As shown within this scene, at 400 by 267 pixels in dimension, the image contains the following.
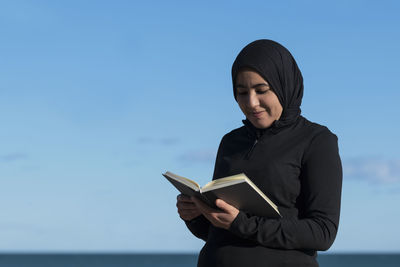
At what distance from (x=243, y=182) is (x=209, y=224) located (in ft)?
2.54

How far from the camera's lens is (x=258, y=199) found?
114 inches

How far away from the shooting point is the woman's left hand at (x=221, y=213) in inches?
117

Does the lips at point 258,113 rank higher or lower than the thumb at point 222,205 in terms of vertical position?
higher

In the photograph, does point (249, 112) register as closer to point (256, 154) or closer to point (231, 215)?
point (256, 154)

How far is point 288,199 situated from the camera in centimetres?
309

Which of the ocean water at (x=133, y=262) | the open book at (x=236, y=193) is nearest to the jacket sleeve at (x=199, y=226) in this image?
the open book at (x=236, y=193)

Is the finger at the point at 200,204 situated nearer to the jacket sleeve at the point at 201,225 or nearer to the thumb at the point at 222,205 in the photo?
the thumb at the point at 222,205

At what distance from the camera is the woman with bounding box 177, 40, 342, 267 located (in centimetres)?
297

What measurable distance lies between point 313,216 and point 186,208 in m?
0.65

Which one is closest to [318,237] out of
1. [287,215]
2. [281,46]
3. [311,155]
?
[287,215]

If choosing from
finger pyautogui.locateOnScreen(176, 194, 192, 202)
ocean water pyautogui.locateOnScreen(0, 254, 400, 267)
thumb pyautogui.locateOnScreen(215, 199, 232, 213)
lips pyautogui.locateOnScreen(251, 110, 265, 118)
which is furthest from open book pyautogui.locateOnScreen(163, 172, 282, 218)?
ocean water pyautogui.locateOnScreen(0, 254, 400, 267)

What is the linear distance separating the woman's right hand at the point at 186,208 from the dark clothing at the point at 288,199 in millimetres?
155

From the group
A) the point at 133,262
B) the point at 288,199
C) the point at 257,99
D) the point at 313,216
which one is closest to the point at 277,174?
the point at 288,199

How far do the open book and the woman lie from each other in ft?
0.12
